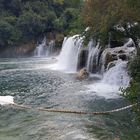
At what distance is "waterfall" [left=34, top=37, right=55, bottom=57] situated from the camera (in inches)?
1966

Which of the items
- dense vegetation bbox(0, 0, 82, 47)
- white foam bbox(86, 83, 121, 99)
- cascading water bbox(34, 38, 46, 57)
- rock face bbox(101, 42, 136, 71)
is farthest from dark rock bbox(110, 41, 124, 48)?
dense vegetation bbox(0, 0, 82, 47)

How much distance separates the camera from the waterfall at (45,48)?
49.9 m

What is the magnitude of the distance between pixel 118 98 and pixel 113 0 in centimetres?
521

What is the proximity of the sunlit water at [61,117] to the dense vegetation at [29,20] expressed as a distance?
93.5ft

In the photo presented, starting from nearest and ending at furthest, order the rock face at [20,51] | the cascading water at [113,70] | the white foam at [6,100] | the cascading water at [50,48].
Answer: the white foam at [6,100]
the cascading water at [113,70]
the cascading water at [50,48]
the rock face at [20,51]

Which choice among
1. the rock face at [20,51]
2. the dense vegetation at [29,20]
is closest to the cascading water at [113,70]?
the dense vegetation at [29,20]

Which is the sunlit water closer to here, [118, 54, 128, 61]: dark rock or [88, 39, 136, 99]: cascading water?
[88, 39, 136, 99]: cascading water

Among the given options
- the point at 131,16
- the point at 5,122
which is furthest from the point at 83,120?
the point at 131,16

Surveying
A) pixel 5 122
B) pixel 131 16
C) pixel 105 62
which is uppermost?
pixel 131 16

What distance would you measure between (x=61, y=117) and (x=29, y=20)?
40.4 metres

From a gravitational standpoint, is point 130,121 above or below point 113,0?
below

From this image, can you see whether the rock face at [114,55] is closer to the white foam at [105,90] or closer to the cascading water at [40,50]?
the white foam at [105,90]

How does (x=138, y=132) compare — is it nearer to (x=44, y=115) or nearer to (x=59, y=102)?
(x=44, y=115)

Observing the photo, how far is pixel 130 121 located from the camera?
15.1 metres
